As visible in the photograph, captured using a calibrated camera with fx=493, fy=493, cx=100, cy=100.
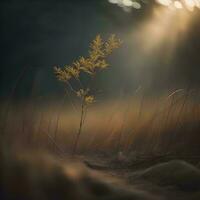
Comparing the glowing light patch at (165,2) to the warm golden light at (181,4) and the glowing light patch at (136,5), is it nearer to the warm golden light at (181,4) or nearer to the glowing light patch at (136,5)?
the warm golden light at (181,4)

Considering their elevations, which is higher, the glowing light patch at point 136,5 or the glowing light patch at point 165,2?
the glowing light patch at point 165,2

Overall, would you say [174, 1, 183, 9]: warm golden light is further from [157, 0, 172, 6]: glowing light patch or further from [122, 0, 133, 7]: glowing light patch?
[122, 0, 133, 7]: glowing light patch

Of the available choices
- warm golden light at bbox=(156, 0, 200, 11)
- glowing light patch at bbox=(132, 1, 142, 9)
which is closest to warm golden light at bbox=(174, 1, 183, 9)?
warm golden light at bbox=(156, 0, 200, 11)

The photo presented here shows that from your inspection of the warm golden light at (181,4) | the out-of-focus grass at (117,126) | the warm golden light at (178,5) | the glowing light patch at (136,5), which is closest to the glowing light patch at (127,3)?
the glowing light patch at (136,5)

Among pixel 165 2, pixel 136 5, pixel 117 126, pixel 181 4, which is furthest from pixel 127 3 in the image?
pixel 117 126

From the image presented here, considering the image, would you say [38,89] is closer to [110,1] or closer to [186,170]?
[110,1]

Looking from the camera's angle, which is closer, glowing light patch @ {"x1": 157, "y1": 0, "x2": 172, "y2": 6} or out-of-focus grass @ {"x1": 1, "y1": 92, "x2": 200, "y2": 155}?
out-of-focus grass @ {"x1": 1, "y1": 92, "x2": 200, "y2": 155}

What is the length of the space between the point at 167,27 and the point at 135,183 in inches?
41.8

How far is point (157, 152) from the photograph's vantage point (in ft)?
9.87

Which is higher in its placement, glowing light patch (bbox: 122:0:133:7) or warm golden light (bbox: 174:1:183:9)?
warm golden light (bbox: 174:1:183:9)

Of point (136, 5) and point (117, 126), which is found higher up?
point (136, 5)

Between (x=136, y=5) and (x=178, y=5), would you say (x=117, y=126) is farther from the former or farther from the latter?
(x=178, y=5)

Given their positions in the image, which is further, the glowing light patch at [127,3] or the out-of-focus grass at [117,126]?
the glowing light patch at [127,3]

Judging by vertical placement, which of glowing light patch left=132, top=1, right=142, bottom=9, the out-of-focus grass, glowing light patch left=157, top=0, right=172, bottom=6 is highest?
glowing light patch left=157, top=0, right=172, bottom=6
